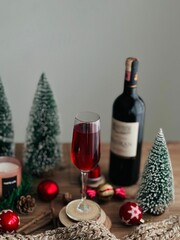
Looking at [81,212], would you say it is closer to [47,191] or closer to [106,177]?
[47,191]

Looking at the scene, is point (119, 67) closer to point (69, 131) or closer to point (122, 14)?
point (122, 14)

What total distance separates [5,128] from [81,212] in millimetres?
349

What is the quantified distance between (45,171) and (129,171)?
24 centimetres

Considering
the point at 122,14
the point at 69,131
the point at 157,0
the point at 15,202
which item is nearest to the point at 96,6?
the point at 122,14

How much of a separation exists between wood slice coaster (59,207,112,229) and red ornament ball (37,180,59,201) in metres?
0.07

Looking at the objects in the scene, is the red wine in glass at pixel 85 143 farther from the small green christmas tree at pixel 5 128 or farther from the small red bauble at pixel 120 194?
the small green christmas tree at pixel 5 128

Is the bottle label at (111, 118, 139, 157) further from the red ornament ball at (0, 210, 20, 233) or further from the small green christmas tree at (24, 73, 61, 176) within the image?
the red ornament ball at (0, 210, 20, 233)

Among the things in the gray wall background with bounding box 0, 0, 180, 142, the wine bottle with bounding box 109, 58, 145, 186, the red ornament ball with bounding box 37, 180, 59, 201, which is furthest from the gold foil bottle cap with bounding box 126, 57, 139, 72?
the gray wall background with bounding box 0, 0, 180, 142

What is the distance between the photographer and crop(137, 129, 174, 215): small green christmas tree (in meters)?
1.13

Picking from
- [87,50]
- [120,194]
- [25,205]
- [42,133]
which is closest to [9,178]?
[25,205]

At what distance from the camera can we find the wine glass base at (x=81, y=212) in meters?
1.09

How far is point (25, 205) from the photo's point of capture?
115 centimetres

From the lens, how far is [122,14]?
166 cm

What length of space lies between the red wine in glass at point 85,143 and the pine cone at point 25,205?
18cm
